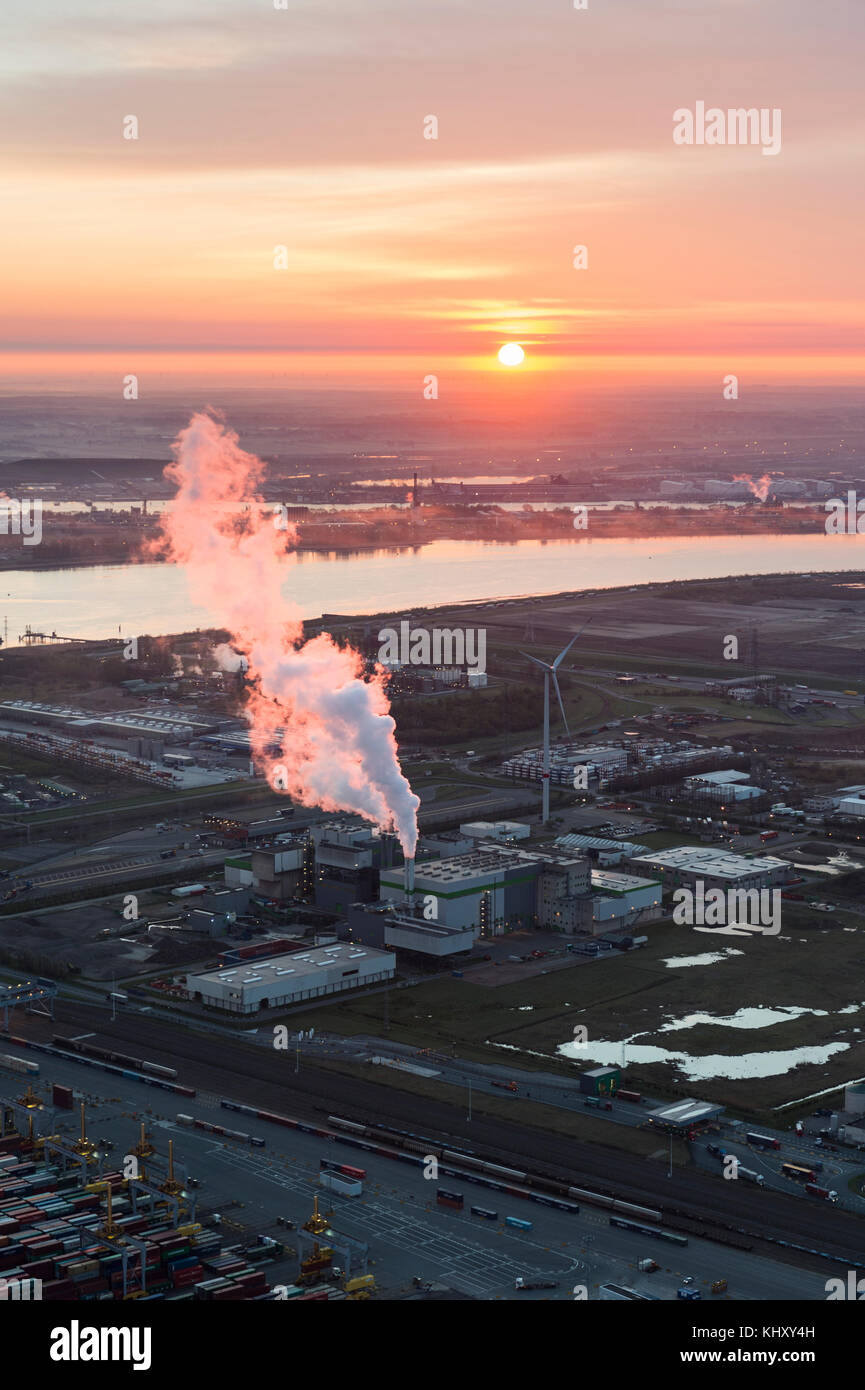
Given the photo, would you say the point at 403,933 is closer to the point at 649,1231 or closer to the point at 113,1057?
the point at 113,1057

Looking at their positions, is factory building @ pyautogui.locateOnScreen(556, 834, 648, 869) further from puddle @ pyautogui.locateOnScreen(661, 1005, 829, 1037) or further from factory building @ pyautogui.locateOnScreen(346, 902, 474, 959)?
puddle @ pyautogui.locateOnScreen(661, 1005, 829, 1037)

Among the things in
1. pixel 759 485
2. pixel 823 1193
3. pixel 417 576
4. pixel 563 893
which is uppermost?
pixel 759 485

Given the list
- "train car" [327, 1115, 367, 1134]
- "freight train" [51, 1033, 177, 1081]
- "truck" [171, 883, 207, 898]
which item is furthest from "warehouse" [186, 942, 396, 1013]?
"truck" [171, 883, 207, 898]

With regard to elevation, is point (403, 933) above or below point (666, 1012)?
above

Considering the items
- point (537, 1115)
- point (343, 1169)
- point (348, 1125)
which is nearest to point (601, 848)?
point (537, 1115)
